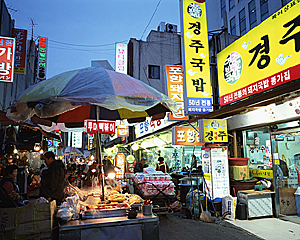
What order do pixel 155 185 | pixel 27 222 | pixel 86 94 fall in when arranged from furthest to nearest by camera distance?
pixel 155 185, pixel 27 222, pixel 86 94

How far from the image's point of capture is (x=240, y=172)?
29.7 ft

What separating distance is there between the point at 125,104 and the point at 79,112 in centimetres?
306

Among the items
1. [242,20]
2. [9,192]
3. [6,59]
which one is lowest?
[9,192]

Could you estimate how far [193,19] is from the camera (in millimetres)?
9648

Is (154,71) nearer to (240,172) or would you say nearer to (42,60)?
(42,60)

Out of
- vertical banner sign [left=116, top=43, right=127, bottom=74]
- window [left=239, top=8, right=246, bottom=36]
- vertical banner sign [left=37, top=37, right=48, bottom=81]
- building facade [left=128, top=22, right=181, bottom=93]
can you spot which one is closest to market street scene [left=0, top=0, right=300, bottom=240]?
vertical banner sign [left=37, top=37, right=48, bottom=81]

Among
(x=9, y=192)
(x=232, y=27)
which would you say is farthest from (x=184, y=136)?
(x=232, y=27)

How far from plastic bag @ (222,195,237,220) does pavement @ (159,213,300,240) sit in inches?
9.3

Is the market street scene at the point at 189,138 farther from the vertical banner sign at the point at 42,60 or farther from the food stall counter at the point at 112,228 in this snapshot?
the vertical banner sign at the point at 42,60

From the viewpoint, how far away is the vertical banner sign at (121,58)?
80.6 ft

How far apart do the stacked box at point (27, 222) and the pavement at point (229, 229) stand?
3.79 meters

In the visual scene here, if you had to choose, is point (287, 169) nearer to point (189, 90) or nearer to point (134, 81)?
point (189, 90)

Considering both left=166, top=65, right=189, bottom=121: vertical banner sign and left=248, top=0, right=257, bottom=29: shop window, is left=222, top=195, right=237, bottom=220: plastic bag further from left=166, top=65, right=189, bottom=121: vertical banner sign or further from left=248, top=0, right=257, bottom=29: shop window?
left=248, top=0, right=257, bottom=29: shop window

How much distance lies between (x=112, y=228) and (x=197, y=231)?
3975mm
